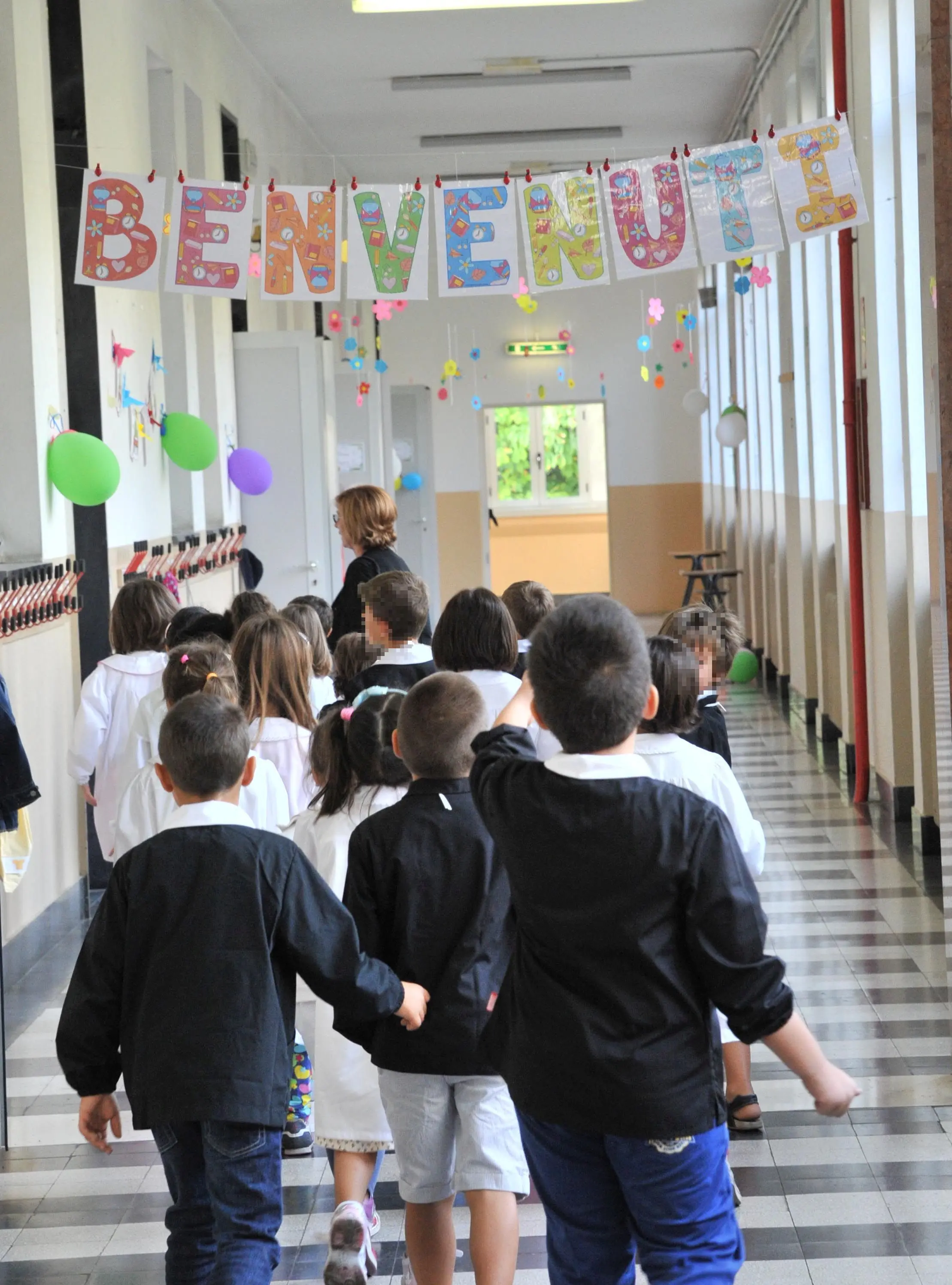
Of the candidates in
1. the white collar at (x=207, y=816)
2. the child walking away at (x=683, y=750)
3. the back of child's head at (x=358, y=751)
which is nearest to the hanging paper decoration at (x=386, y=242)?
the child walking away at (x=683, y=750)

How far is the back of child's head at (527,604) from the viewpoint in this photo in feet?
14.7

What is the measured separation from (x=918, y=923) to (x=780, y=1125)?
1789 millimetres

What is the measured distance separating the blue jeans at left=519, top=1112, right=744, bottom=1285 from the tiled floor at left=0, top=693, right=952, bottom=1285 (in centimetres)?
98

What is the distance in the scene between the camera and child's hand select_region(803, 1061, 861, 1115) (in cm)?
178

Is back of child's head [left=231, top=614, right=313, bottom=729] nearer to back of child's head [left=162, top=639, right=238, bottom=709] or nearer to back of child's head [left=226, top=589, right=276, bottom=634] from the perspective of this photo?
back of child's head [left=162, top=639, right=238, bottom=709]

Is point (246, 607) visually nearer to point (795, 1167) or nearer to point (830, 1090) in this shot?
point (795, 1167)

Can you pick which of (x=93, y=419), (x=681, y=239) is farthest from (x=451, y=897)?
(x=93, y=419)

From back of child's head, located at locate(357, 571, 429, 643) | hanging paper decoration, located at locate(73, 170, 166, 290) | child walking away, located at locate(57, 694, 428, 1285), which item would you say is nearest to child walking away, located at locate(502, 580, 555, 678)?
back of child's head, located at locate(357, 571, 429, 643)

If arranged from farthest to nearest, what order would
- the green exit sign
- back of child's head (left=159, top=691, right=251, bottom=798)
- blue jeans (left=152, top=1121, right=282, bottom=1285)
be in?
the green exit sign < back of child's head (left=159, top=691, right=251, bottom=798) < blue jeans (left=152, top=1121, right=282, bottom=1285)

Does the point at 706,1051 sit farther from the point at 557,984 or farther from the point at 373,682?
the point at 373,682

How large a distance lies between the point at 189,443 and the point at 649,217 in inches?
113

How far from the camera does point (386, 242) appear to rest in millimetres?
5551

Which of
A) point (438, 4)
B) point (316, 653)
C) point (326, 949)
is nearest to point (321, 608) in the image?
point (316, 653)

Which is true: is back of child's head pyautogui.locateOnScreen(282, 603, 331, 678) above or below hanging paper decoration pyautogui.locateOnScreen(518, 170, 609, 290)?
below
